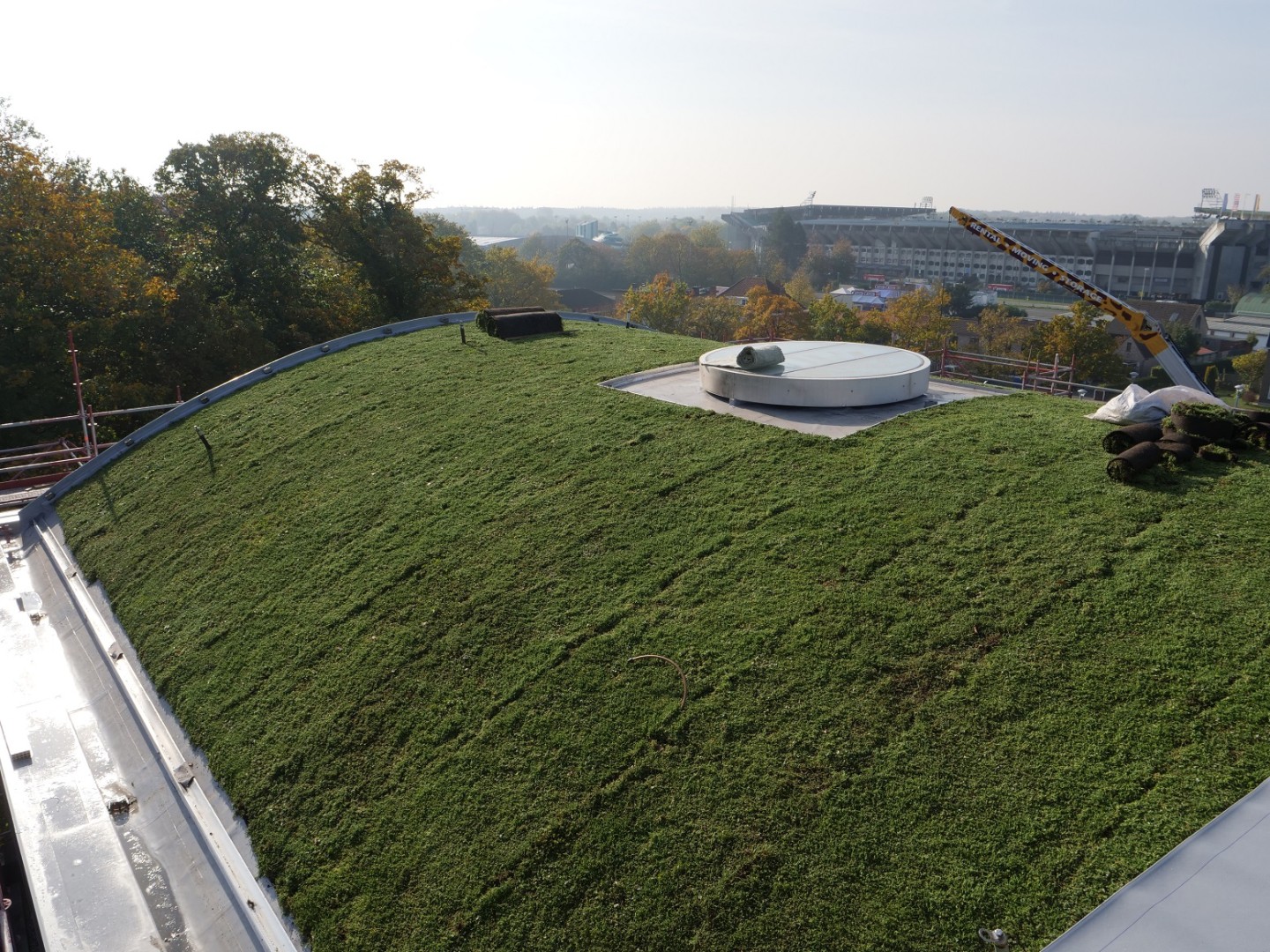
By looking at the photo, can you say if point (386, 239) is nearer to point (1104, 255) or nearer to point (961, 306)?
point (961, 306)

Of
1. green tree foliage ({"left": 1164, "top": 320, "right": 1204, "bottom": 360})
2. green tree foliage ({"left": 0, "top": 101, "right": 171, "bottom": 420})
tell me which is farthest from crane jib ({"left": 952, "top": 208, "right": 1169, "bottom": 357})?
green tree foliage ({"left": 1164, "top": 320, "right": 1204, "bottom": 360})

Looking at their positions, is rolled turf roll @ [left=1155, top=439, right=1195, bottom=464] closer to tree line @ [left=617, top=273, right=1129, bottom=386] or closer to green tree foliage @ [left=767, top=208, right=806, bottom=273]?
tree line @ [left=617, top=273, right=1129, bottom=386]

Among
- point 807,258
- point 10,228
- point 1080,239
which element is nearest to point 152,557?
point 10,228

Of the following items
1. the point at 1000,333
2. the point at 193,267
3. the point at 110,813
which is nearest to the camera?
the point at 110,813

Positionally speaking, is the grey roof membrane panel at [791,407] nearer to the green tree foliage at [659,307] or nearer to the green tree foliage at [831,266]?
the green tree foliage at [659,307]

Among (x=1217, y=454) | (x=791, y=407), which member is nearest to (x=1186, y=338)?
(x=791, y=407)

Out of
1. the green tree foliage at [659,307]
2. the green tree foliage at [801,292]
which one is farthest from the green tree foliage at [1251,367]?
the green tree foliage at [801,292]

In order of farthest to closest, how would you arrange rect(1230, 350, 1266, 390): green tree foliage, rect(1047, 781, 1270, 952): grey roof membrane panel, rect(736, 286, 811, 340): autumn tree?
rect(736, 286, 811, 340): autumn tree
rect(1230, 350, 1266, 390): green tree foliage
rect(1047, 781, 1270, 952): grey roof membrane panel
